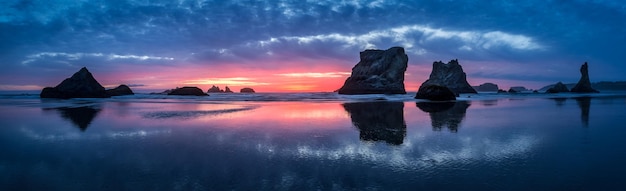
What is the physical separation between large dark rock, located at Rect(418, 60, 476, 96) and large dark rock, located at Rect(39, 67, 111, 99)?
104 m

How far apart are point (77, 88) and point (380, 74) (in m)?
74.1

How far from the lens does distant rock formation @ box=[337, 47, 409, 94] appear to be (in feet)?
296

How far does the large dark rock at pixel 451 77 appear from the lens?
114500 mm

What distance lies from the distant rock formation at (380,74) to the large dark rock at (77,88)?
208 feet

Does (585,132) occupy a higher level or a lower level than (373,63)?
lower

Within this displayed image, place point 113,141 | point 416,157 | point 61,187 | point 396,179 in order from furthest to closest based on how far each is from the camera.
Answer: point 113,141 < point 416,157 < point 396,179 < point 61,187

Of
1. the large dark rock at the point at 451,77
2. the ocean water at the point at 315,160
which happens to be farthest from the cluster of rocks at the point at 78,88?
the large dark rock at the point at 451,77

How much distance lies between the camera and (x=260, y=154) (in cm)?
818

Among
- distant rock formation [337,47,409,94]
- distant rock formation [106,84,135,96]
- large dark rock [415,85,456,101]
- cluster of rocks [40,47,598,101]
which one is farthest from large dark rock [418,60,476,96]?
distant rock formation [106,84,135,96]

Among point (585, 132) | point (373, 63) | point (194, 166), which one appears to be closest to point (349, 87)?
point (373, 63)

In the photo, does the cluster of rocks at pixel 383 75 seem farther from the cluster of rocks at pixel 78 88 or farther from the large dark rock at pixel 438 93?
the cluster of rocks at pixel 78 88

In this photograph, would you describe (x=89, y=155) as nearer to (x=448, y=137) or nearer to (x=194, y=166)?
(x=194, y=166)

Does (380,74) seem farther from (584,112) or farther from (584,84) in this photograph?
(584,84)

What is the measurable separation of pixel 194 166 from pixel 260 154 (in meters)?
1.77
